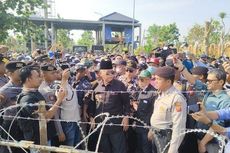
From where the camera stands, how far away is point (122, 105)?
4.97 metres

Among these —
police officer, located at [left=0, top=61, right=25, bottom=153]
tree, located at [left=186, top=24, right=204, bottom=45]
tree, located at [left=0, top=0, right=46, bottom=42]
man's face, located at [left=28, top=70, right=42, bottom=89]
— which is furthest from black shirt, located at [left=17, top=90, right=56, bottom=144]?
tree, located at [left=186, top=24, right=204, bottom=45]

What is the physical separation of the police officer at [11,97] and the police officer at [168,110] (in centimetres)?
183

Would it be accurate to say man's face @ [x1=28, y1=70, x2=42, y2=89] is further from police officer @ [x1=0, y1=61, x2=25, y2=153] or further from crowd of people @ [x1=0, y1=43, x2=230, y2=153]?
police officer @ [x1=0, y1=61, x2=25, y2=153]

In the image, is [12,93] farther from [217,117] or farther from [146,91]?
[217,117]

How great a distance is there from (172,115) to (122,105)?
49.9 inches

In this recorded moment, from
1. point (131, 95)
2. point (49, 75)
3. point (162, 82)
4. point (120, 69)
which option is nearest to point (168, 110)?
point (162, 82)

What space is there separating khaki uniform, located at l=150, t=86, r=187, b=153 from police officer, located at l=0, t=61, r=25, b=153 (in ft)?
6.02

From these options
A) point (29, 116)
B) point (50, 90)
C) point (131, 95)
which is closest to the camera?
point (29, 116)

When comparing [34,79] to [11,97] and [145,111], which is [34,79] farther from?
[145,111]

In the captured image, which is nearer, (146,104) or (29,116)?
(29,116)

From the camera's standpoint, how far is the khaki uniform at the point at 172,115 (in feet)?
12.2

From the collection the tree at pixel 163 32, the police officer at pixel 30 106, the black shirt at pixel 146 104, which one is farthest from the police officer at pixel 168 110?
the tree at pixel 163 32

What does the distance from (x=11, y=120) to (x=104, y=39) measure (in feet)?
142

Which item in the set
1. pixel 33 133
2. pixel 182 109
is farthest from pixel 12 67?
pixel 182 109
